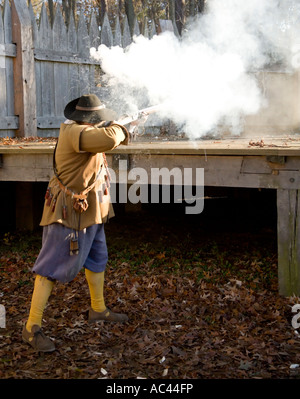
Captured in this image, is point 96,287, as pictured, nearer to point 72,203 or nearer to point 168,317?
point 168,317

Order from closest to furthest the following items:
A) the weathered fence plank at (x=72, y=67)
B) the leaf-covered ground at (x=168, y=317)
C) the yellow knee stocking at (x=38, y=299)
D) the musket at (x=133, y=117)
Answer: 1. the leaf-covered ground at (x=168, y=317)
2. the yellow knee stocking at (x=38, y=299)
3. the musket at (x=133, y=117)
4. the weathered fence plank at (x=72, y=67)

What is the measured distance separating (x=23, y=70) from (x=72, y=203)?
5.34 metres

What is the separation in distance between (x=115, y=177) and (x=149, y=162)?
51 centimetres

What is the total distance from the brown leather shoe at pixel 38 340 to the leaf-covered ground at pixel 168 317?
0.06m

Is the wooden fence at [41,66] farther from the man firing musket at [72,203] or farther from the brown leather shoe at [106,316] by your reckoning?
the brown leather shoe at [106,316]

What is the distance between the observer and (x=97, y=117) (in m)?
4.46

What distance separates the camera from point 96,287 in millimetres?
4820

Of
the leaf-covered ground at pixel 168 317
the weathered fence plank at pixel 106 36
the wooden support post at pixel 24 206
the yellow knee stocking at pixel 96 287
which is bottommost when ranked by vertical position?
the leaf-covered ground at pixel 168 317

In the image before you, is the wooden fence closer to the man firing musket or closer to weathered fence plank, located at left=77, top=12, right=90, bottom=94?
weathered fence plank, located at left=77, top=12, right=90, bottom=94

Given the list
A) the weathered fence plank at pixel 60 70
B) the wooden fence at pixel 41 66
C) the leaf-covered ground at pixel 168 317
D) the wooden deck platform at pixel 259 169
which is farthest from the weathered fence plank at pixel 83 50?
the wooden deck platform at pixel 259 169

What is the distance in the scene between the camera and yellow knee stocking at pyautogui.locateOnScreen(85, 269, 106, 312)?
479 cm

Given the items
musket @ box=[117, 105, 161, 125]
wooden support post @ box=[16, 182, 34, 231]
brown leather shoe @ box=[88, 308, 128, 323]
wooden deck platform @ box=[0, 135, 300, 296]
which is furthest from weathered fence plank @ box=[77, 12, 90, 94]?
brown leather shoe @ box=[88, 308, 128, 323]

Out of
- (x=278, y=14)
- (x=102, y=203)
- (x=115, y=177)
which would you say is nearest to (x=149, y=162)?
(x=115, y=177)

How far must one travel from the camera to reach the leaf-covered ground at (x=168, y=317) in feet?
13.1
